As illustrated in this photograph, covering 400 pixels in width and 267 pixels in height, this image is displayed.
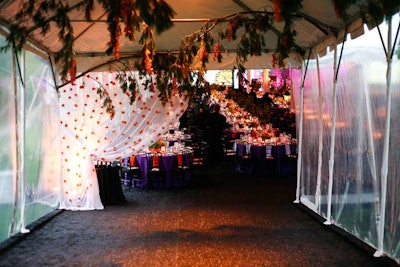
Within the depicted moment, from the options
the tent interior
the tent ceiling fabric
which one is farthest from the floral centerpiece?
the tent ceiling fabric

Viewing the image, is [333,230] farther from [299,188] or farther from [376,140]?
[299,188]

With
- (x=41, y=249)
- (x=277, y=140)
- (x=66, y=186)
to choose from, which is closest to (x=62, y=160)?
(x=66, y=186)

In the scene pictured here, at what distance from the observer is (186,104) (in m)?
8.53

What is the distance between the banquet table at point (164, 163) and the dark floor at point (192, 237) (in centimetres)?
146

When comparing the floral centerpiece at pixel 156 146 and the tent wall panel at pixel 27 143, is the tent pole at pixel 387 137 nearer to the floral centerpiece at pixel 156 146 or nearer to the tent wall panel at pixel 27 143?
the tent wall panel at pixel 27 143

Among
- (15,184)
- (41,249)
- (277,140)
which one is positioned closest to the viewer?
(41,249)

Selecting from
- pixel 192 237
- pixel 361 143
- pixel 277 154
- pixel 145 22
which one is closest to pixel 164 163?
pixel 277 154

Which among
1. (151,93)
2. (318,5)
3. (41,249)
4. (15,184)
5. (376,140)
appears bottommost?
(41,249)

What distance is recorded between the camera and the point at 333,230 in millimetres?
6000

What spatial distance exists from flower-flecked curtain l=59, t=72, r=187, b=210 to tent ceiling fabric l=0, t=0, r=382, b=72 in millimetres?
494

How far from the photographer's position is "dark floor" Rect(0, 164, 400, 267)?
4945 mm

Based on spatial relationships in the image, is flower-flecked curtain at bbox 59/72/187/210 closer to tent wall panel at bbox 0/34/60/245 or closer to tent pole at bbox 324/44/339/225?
tent wall panel at bbox 0/34/60/245

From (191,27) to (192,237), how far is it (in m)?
3.46

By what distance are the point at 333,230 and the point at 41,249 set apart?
12.2 ft
